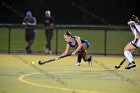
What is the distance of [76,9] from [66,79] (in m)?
31.3

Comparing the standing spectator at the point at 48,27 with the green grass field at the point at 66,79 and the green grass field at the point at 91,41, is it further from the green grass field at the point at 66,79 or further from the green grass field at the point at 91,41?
the green grass field at the point at 66,79

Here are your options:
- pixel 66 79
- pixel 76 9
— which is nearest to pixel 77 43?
pixel 66 79

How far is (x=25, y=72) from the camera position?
15.1 meters

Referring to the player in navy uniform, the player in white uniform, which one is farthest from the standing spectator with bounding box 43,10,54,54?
the player in white uniform

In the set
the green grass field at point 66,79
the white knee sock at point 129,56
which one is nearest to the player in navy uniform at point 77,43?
the green grass field at point 66,79

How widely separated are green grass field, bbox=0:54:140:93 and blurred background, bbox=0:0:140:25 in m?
24.8

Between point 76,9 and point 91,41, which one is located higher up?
point 76,9

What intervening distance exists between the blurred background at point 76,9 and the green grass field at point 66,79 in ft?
81.5

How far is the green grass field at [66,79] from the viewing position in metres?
11.0

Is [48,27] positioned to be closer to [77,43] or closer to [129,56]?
[77,43]

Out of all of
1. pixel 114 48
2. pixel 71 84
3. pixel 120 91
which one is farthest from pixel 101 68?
pixel 114 48

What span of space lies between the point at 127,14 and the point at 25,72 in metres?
28.3

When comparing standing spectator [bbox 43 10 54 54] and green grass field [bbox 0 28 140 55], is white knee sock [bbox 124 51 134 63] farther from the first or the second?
green grass field [bbox 0 28 140 55]

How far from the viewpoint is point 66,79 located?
1329 cm
